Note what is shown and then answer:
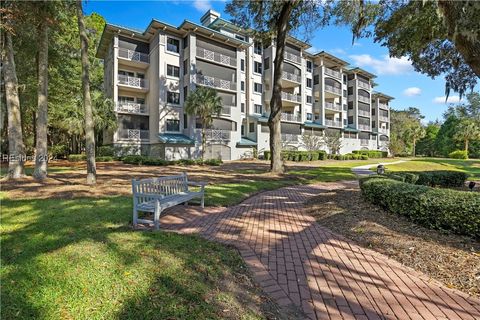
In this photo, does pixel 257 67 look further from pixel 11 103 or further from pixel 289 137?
pixel 11 103

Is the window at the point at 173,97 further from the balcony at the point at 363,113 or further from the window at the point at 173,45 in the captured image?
the balcony at the point at 363,113

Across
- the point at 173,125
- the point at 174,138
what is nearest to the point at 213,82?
the point at 173,125

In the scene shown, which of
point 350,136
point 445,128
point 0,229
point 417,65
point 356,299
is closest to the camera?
point 356,299

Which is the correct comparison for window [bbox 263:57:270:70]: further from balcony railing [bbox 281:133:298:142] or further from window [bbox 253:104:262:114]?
balcony railing [bbox 281:133:298:142]

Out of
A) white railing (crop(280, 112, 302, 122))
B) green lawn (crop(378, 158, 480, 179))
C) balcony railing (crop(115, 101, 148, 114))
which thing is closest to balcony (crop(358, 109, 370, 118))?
white railing (crop(280, 112, 302, 122))

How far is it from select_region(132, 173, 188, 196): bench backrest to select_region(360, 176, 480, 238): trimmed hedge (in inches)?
221

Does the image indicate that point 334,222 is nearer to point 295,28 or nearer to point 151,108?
point 295,28

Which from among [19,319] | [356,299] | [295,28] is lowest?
[356,299]

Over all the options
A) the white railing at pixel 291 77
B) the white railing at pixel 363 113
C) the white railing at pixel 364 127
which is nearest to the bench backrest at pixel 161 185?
the white railing at pixel 291 77

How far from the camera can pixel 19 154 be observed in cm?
1204

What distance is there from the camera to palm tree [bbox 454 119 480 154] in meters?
47.7

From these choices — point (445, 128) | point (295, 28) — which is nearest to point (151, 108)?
point (295, 28)

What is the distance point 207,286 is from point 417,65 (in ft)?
53.2

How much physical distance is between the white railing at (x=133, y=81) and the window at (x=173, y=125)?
5.29m
